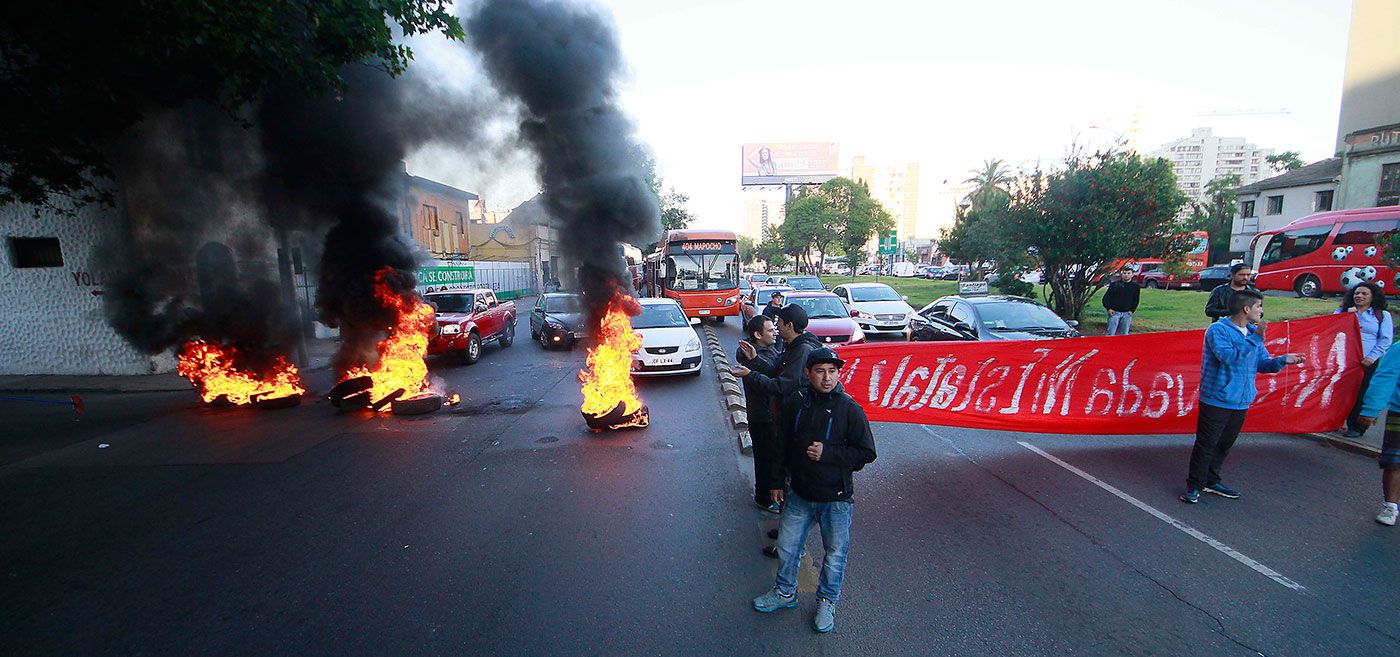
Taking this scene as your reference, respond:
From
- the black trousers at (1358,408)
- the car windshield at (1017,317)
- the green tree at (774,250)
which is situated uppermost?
the green tree at (774,250)

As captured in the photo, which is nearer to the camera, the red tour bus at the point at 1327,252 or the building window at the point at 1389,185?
the red tour bus at the point at 1327,252

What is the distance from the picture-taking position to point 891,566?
3.80 meters

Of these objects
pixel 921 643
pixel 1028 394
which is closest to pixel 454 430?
pixel 921 643

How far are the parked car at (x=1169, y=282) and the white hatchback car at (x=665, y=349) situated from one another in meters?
27.7

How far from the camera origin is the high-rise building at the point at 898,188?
127500 millimetres

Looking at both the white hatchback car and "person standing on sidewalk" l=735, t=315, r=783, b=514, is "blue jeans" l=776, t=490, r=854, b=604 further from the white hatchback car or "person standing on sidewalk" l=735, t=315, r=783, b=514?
the white hatchback car

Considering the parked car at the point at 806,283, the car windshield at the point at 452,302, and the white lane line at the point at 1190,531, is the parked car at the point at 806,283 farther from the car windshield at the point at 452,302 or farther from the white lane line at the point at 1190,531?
the white lane line at the point at 1190,531

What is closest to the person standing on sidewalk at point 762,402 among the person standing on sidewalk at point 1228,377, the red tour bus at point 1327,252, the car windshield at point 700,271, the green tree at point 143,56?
the person standing on sidewalk at point 1228,377

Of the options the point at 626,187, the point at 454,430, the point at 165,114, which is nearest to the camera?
the point at 454,430

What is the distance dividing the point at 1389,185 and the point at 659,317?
3827 cm

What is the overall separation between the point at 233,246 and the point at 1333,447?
16322mm

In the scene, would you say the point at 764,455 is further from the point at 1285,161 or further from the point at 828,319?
the point at 1285,161

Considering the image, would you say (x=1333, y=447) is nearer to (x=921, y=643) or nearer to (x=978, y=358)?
(x=978, y=358)

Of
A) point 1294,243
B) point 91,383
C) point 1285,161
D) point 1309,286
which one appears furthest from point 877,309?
point 1285,161
